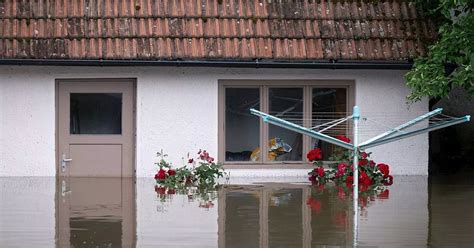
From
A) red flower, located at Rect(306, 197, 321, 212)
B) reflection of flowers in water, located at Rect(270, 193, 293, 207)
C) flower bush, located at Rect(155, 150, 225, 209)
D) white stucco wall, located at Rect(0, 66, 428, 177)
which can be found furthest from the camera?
white stucco wall, located at Rect(0, 66, 428, 177)

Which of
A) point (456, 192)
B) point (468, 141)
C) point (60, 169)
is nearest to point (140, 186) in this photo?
point (60, 169)

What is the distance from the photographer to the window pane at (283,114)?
15758 millimetres

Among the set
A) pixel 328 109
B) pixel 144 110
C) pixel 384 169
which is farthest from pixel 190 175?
pixel 384 169

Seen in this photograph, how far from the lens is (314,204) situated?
41.9ft

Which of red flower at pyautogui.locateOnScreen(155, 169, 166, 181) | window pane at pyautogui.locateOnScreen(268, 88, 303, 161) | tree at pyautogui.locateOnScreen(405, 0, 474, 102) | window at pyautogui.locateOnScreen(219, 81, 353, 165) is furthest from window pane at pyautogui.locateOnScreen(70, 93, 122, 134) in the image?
tree at pyautogui.locateOnScreen(405, 0, 474, 102)

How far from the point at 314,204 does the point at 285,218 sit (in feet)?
3.73

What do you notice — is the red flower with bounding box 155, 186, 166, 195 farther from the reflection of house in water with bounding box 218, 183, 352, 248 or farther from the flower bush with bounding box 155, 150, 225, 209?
the reflection of house in water with bounding box 218, 183, 352, 248

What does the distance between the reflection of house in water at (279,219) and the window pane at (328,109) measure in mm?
1612

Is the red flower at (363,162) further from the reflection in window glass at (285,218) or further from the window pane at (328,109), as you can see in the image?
the reflection in window glass at (285,218)

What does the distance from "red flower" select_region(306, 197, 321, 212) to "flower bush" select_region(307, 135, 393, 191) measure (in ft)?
4.38

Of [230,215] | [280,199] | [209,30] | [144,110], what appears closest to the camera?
[230,215]

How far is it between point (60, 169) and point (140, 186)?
1579mm

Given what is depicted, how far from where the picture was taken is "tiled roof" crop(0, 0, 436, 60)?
1495cm

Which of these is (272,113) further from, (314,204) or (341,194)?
(314,204)
